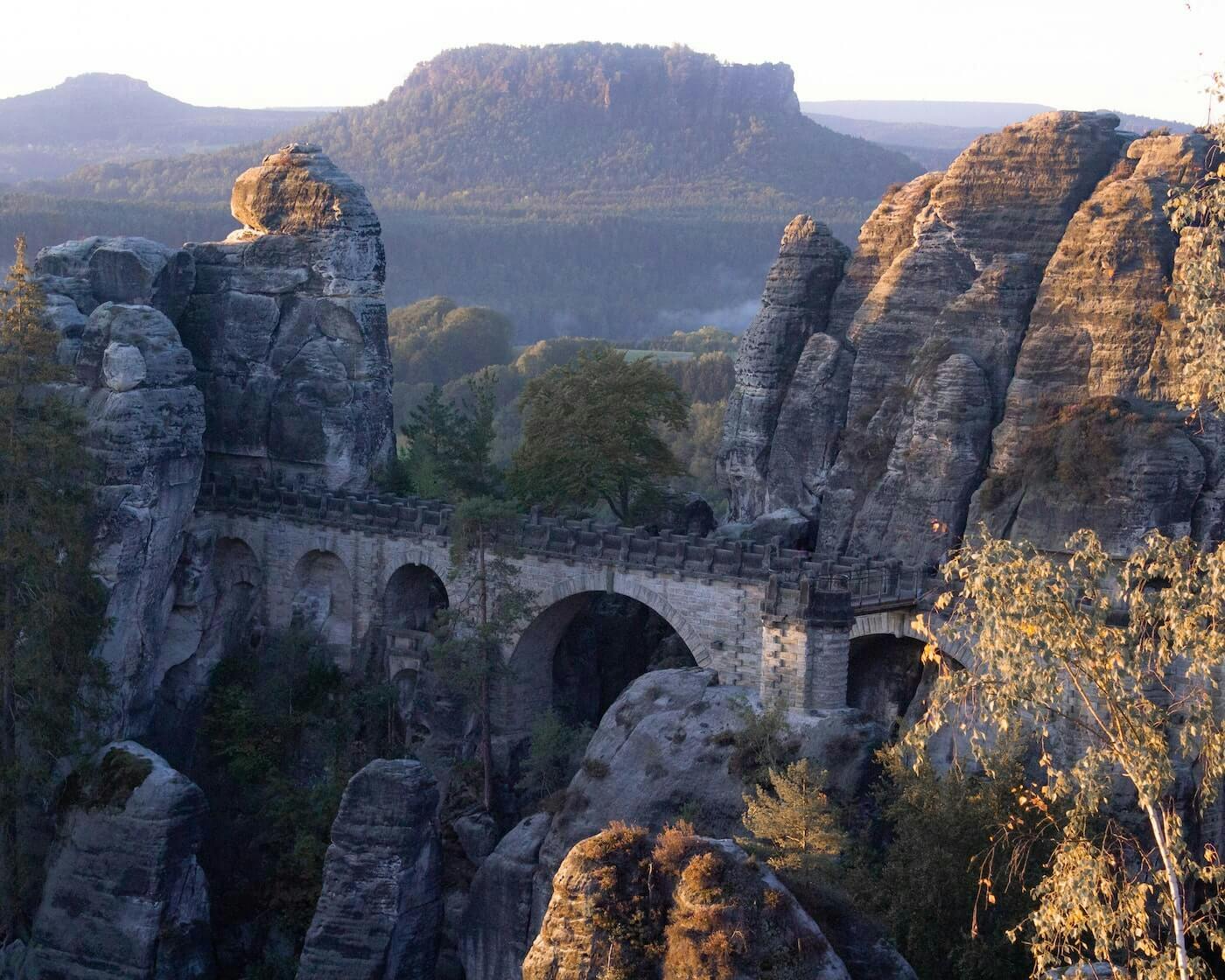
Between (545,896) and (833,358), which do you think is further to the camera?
(833,358)

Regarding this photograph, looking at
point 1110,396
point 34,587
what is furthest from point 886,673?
point 34,587

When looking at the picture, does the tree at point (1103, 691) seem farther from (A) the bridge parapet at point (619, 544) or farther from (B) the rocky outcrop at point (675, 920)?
(A) the bridge parapet at point (619, 544)

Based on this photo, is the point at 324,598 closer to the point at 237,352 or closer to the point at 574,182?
the point at 237,352

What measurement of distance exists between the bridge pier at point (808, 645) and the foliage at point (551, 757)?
548 cm

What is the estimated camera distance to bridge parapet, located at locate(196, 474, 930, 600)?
35.8 metres

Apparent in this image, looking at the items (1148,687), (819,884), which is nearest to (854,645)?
(1148,687)

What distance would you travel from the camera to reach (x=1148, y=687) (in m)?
30.9

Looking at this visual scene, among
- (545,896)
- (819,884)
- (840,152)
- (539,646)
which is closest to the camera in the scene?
(819,884)

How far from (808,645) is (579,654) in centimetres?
961

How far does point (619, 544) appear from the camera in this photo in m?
39.0

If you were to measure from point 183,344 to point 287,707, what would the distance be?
10.3m

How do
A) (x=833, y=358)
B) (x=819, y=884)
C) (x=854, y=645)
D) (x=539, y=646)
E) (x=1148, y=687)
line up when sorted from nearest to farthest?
(x=819, y=884), (x=1148, y=687), (x=854, y=645), (x=539, y=646), (x=833, y=358)

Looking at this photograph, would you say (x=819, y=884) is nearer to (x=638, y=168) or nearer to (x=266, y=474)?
(x=266, y=474)

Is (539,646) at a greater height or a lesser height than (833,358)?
lesser
